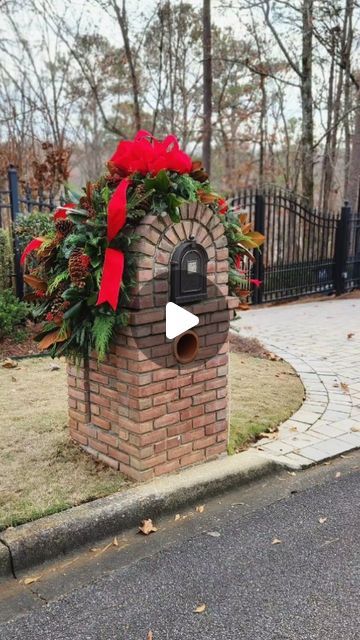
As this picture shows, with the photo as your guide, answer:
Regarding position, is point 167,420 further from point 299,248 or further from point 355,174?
point 355,174

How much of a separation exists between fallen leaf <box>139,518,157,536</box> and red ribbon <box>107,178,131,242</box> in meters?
1.53

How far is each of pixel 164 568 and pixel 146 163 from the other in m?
2.07

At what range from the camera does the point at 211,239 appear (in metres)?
3.19

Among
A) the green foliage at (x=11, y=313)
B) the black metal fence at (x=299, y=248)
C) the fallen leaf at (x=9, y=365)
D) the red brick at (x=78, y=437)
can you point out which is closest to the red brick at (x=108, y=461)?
the red brick at (x=78, y=437)

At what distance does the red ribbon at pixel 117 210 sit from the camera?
8.96 ft

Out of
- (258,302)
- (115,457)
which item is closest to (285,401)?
(115,457)

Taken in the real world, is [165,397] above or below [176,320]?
below

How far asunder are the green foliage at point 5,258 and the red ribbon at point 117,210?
178 inches

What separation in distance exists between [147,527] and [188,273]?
1.39 metres

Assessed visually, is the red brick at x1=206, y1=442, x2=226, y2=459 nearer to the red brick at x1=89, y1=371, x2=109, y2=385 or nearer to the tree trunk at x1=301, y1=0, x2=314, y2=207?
the red brick at x1=89, y1=371, x2=109, y2=385

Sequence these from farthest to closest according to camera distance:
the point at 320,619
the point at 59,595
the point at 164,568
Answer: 1. the point at 164,568
2. the point at 59,595
3. the point at 320,619

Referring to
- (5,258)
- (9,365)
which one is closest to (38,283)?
(9,365)

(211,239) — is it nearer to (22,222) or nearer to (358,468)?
(358,468)

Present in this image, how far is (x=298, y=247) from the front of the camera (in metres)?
10.8
